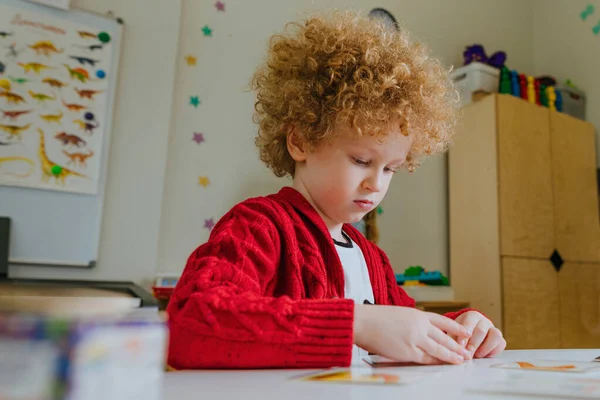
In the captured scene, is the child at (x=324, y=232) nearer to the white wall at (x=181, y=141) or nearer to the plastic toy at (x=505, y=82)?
the white wall at (x=181, y=141)

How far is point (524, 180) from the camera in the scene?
228 cm

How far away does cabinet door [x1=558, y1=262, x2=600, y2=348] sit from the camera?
90.9 inches

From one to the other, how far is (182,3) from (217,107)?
0.40 m

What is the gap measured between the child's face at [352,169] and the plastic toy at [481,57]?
189 cm

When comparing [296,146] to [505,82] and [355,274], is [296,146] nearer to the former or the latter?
[355,274]

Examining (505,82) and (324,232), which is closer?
(324,232)

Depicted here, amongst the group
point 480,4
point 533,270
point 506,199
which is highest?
point 480,4

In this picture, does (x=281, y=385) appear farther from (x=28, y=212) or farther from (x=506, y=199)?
(x=506, y=199)

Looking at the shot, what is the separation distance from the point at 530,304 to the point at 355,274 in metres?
Result: 1.60

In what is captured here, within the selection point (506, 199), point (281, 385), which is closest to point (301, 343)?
point (281, 385)

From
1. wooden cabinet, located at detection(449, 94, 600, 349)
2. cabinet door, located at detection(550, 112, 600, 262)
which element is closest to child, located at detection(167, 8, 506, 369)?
wooden cabinet, located at detection(449, 94, 600, 349)

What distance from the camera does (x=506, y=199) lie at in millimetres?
2213

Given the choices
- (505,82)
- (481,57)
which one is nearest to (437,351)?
(505,82)

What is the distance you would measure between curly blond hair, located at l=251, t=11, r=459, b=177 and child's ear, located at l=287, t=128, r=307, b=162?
0.04 ft
